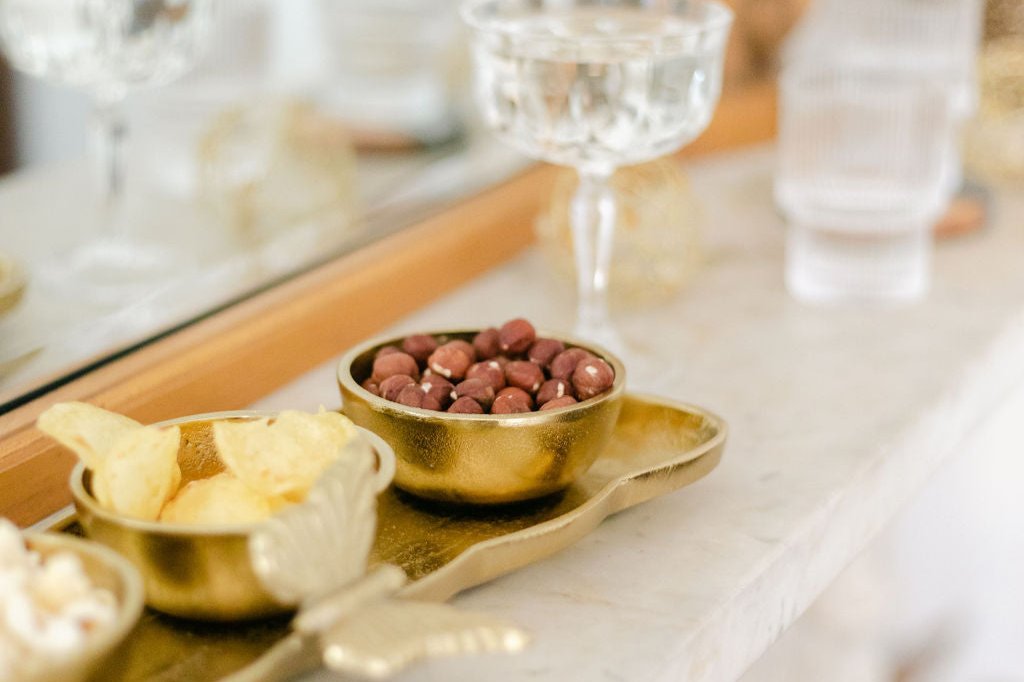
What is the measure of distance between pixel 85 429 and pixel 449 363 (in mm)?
154

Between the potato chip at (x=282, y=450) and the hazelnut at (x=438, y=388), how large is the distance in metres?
0.06

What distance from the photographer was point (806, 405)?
0.71 metres

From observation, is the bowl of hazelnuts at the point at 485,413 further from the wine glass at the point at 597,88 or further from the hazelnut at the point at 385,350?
the wine glass at the point at 597,88

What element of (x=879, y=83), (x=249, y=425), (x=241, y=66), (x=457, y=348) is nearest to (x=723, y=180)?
(x=879, y=83)

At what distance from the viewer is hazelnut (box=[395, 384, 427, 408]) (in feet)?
1.66

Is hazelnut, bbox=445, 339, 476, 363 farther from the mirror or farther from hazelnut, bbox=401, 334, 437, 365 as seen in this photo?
the mirror

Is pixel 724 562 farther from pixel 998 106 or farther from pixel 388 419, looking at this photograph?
pixel 998 106

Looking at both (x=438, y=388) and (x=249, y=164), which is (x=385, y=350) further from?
(x=249, y=164)

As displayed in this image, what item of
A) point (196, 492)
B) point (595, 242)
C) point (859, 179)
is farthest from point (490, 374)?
point (859, 179)

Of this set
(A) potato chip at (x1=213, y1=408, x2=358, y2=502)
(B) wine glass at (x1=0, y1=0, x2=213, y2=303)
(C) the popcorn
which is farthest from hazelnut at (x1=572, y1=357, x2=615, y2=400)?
(B) wine glass at (x1=0, y1=0, x2=213, y2=303)

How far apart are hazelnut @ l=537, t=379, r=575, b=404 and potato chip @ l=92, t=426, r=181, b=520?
15 centimetres

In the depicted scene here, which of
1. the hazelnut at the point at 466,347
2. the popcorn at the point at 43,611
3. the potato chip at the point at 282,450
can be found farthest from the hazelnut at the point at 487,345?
the popcorn at the point at 43,611

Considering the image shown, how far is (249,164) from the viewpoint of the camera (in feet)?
2.99

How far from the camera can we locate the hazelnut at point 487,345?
0.56 m
